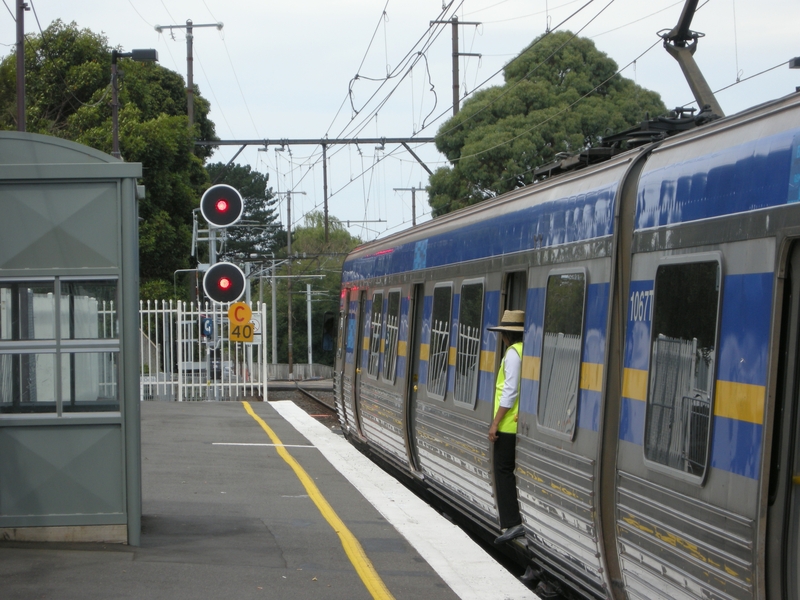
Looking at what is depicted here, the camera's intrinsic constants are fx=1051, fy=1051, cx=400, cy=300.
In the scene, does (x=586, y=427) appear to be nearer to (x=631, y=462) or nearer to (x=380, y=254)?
(x=631, y=462)

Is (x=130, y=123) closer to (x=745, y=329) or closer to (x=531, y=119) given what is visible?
(x=531, y=119)

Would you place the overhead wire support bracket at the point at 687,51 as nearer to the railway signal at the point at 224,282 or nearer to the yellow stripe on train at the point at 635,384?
the yellow stripe on train at the point at 635,384

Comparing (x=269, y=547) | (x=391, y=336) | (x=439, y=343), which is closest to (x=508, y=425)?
(x=269, y=547)

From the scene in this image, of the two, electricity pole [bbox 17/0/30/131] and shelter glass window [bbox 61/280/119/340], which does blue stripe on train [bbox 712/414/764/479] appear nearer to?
shelter glass window [bbox 61/280/119/340]

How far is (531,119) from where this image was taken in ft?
101

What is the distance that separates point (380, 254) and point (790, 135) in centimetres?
971

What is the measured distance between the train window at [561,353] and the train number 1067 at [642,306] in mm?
704

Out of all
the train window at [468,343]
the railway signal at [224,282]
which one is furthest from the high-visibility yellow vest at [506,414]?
the railway signal at [224,282]

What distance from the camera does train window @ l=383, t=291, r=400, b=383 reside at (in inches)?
484

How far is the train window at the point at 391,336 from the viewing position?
40.3ft

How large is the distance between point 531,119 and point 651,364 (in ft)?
85.8

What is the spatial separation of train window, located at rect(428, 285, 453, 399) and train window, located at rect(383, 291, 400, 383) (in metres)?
1.64

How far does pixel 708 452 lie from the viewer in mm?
4656

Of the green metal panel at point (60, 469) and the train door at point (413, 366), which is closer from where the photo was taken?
the green metal panel at point (60, 469)
